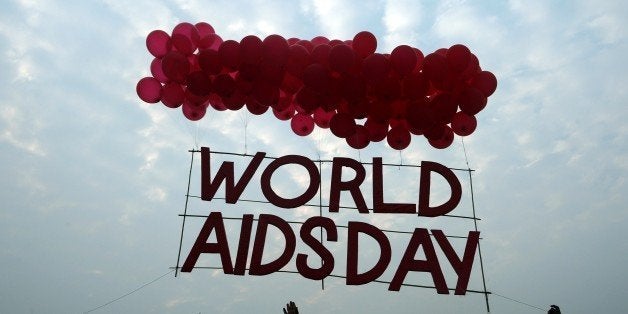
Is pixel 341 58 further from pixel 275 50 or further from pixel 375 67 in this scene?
pixel 275 50

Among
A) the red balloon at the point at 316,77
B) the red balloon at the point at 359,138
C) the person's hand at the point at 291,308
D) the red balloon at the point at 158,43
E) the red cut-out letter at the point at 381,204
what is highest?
the red balloon at the point at 158,43

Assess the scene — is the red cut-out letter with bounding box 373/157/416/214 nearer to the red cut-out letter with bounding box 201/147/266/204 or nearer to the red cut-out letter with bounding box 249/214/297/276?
the red cut-out letter with bounding box 249/214/297/276

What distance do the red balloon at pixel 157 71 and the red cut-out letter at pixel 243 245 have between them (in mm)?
2238

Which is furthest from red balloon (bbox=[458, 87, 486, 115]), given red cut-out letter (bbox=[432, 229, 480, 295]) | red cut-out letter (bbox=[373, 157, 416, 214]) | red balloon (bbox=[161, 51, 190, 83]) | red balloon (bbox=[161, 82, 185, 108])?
red balloon (bbox=[161, 82, 185, 108])

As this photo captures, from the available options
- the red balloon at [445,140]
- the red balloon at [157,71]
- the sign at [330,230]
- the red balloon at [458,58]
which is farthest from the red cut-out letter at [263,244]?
the red balloon at [458,58]

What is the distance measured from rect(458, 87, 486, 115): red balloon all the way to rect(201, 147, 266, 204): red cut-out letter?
10.4ft

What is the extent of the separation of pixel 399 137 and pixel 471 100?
1.11 m

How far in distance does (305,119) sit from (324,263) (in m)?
2.17

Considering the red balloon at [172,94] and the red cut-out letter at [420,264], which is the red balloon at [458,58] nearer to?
the red cut-out letter at [420,264]

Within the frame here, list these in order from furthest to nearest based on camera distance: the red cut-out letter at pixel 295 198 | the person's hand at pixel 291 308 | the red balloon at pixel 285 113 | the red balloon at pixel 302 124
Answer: the red balloon at pixel 302 124 < the red cut-out letter at pixel 295 198 < the red balloon at pixel 285 113 < the person's hand at pixel 291 308

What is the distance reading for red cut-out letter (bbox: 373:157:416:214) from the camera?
6.82 m

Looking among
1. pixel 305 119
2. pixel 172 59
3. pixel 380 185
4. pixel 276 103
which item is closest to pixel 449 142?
pixel 380 185

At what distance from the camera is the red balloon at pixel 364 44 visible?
19.6 feet

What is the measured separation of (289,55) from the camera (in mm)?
5848
